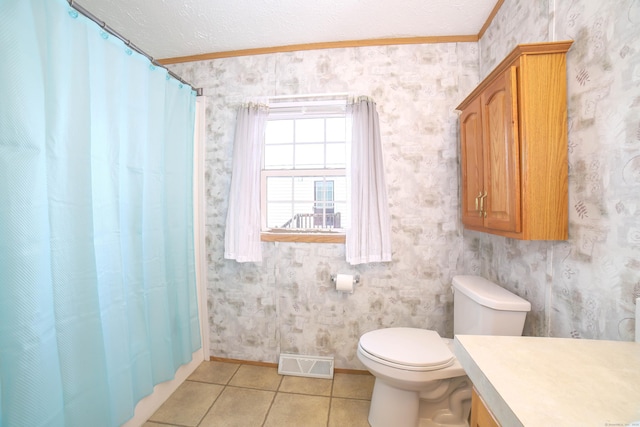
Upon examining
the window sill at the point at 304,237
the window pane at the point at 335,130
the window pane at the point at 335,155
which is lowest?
the window sill at the point at 304,237

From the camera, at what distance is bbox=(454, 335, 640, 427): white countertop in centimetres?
45

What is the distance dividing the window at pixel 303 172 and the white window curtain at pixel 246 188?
178mm

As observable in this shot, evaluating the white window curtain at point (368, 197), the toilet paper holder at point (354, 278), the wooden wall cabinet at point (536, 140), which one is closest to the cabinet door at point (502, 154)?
the wooden wall cabinet at point (536, 140)

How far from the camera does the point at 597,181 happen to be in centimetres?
88

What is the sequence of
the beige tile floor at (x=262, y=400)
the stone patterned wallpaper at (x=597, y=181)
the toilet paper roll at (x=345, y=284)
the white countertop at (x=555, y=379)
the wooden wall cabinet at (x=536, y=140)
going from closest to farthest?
the white countertop at (x=555, y=379), the stone patterned wallpaper at (x=597, y=181), the wooden wall cabinet at (x=536, y=140), the beige tile floor at (x=262, y=400), the toilet paper roll at (x=345, y=284)

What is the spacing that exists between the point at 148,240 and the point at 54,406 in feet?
2.43

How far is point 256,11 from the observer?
1.51 metres

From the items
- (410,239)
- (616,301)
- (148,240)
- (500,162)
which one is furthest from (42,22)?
(616,301)

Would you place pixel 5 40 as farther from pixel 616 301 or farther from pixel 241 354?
pixel 616 301

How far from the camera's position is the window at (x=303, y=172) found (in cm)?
193

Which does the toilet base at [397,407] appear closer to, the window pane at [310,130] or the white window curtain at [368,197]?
the white window curtain at [368,197]

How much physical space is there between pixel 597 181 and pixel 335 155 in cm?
144

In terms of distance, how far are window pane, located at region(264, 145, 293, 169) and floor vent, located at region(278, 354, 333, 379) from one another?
1508mm

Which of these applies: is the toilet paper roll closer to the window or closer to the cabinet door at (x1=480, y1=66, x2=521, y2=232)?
the window
